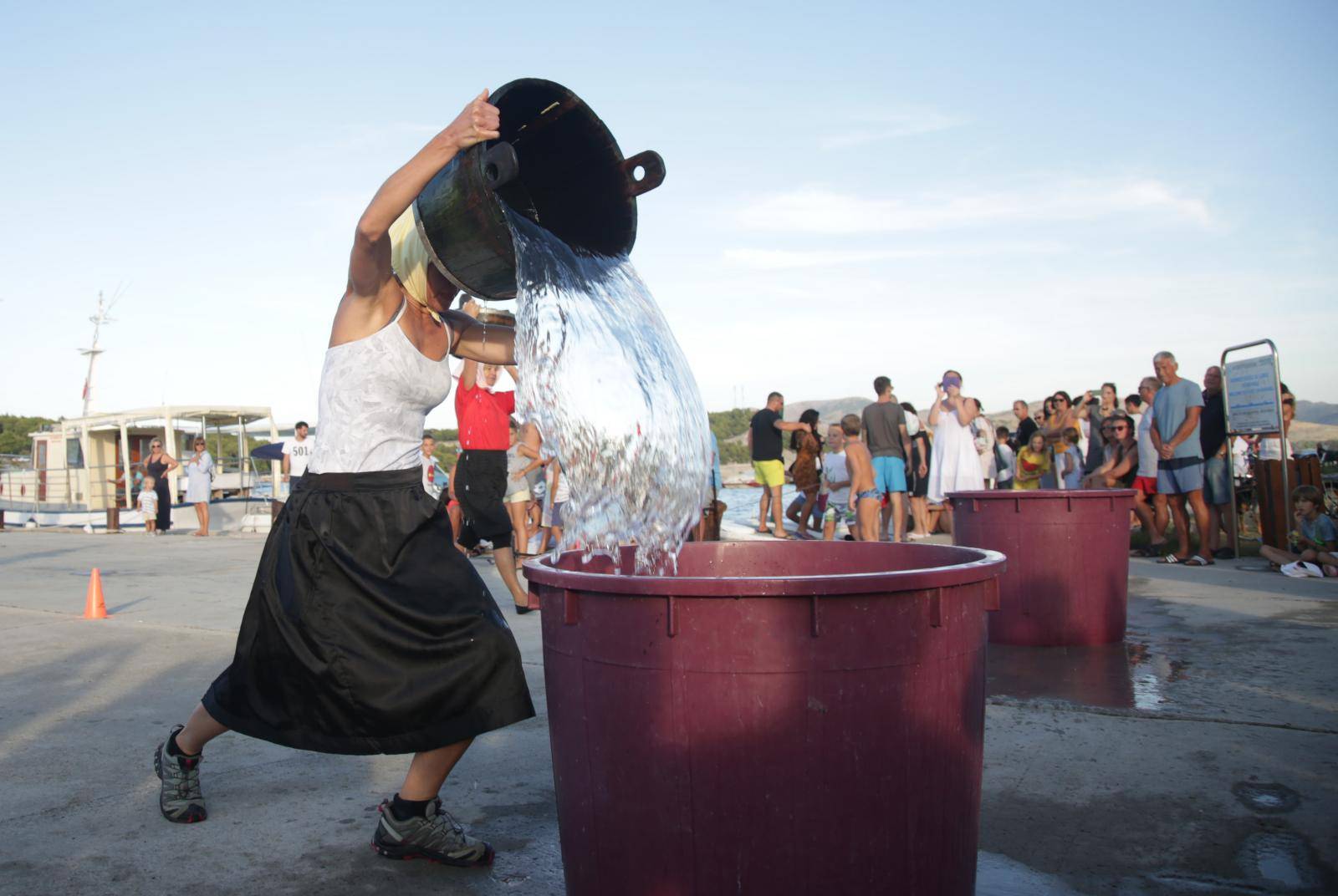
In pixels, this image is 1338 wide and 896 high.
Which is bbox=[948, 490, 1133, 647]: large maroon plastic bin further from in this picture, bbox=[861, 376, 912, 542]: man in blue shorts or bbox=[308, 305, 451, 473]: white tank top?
bbox=[861, 376, 912, 542]: man in blue shorts

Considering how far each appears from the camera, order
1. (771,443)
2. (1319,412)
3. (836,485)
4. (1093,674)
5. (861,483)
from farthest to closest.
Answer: (1319,412) → (771,443) → (836,485) → (861,483) → (1093,674)

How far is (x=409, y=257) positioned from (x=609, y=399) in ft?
3.78

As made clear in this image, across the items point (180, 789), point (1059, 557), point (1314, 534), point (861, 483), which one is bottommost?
point (180, 789)

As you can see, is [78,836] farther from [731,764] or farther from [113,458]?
[113,458]

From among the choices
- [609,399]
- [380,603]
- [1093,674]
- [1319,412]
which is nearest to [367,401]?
[380,603]

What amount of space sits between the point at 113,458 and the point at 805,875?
26.9m

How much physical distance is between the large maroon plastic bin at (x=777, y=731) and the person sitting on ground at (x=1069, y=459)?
11042 mm

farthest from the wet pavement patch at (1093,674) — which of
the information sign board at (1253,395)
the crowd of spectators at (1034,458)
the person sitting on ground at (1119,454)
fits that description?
the person sitting on ground at (1119,454)

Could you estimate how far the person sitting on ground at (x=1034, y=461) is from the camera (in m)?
12.3

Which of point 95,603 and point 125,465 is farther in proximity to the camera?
point 125,465

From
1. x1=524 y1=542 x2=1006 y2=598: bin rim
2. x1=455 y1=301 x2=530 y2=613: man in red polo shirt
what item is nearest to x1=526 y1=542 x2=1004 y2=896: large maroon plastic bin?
x1=524 y1=542 x2=1006 y2=598: bin rim

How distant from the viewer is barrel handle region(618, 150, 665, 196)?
3.48m

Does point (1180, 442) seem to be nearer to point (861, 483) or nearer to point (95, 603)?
point (861, 483)

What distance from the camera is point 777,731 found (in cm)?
207
